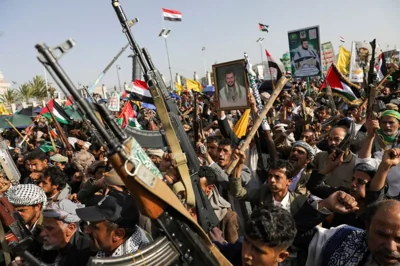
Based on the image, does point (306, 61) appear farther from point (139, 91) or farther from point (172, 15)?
point (172, 15)

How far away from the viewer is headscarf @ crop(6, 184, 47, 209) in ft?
11.5

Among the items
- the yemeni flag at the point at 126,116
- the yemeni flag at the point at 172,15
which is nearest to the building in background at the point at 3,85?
the yemeni flag at the point at 172,15

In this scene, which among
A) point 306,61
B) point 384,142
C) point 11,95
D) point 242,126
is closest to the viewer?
point 384,142

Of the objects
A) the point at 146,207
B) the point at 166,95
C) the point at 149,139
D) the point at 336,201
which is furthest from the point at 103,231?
the point at 149,139

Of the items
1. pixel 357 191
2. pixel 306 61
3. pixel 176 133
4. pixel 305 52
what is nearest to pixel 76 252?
pixel 176 133

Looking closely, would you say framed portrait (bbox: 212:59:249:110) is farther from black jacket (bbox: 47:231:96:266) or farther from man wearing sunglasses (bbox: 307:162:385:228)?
black jacket (bbox: 47:231:96:266)

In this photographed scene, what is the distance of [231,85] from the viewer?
5.24 meters

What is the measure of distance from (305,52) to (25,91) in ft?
137

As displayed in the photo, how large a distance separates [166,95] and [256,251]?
69.2 inches

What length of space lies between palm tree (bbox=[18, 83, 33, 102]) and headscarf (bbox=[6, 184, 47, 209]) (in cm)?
4515

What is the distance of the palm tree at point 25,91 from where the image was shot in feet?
144

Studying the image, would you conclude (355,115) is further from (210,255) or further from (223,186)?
(210,255)

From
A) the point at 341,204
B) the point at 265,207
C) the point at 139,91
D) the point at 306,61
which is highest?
the point at 139,91

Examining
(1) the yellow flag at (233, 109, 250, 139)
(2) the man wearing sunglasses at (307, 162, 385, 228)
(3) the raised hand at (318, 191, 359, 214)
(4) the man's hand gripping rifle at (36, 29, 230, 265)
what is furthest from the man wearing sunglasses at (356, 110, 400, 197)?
(4) the man's hand gripping rifle at (36, 29, 230, 265)
